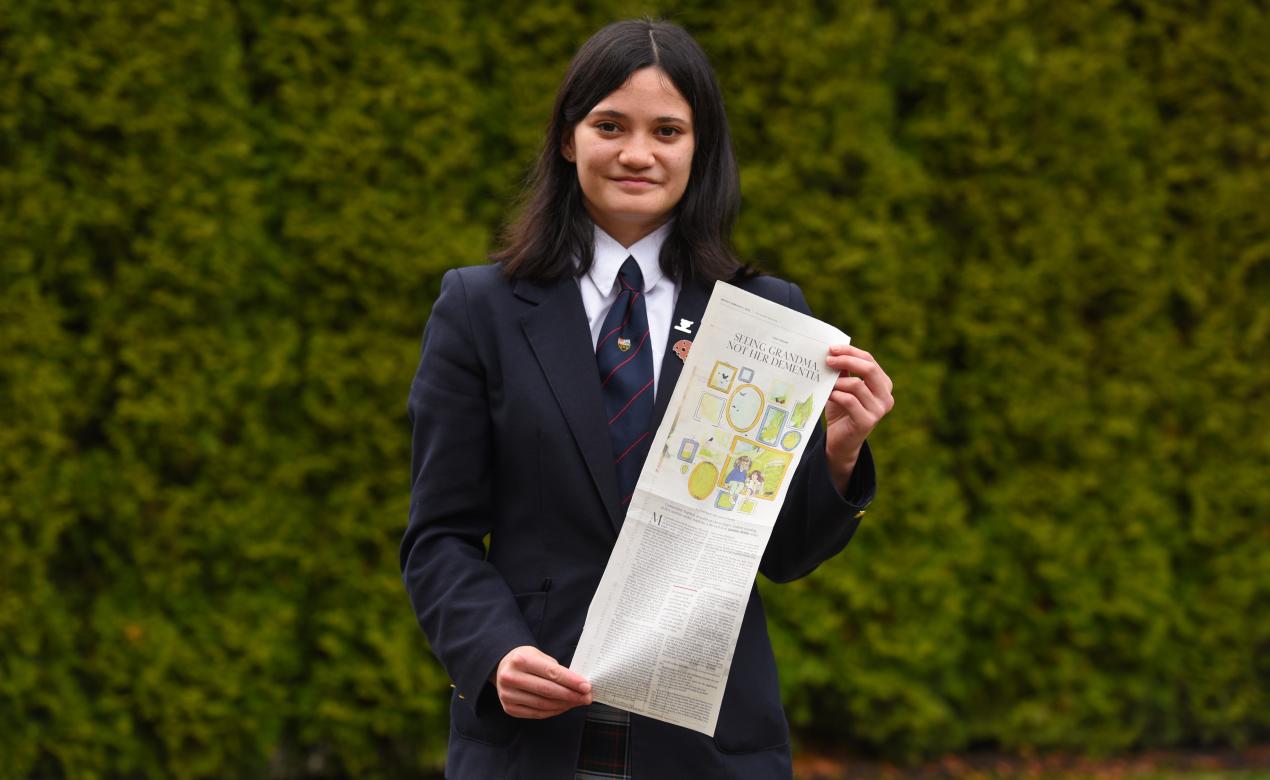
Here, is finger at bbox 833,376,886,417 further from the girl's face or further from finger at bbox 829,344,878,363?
the girl's face

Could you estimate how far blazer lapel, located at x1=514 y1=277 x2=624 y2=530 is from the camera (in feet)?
6.43

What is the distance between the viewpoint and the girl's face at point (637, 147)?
2.04 meters

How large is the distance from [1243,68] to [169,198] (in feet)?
15.2

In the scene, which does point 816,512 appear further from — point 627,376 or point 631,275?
point 631,275

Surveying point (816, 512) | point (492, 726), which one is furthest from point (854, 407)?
point (492, 726)

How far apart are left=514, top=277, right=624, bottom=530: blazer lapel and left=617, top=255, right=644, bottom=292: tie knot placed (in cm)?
8

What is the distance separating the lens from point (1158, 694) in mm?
5828

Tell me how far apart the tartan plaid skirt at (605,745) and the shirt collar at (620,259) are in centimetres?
67

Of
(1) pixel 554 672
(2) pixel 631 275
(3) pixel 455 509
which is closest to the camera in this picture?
(1) pixel 554 672

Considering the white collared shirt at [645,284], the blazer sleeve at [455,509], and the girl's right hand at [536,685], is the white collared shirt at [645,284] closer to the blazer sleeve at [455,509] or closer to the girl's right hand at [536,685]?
the blazer sleeve at [455,509]

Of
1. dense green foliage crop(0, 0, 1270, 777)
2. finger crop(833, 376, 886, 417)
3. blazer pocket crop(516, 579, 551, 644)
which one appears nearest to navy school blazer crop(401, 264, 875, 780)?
blazer pocket crop(516, 579, 551, 644)

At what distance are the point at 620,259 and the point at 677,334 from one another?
170 millimetres

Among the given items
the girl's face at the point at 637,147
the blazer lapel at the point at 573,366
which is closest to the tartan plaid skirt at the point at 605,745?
the blazer lapel at the point at 573,366

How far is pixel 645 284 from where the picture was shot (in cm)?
211
